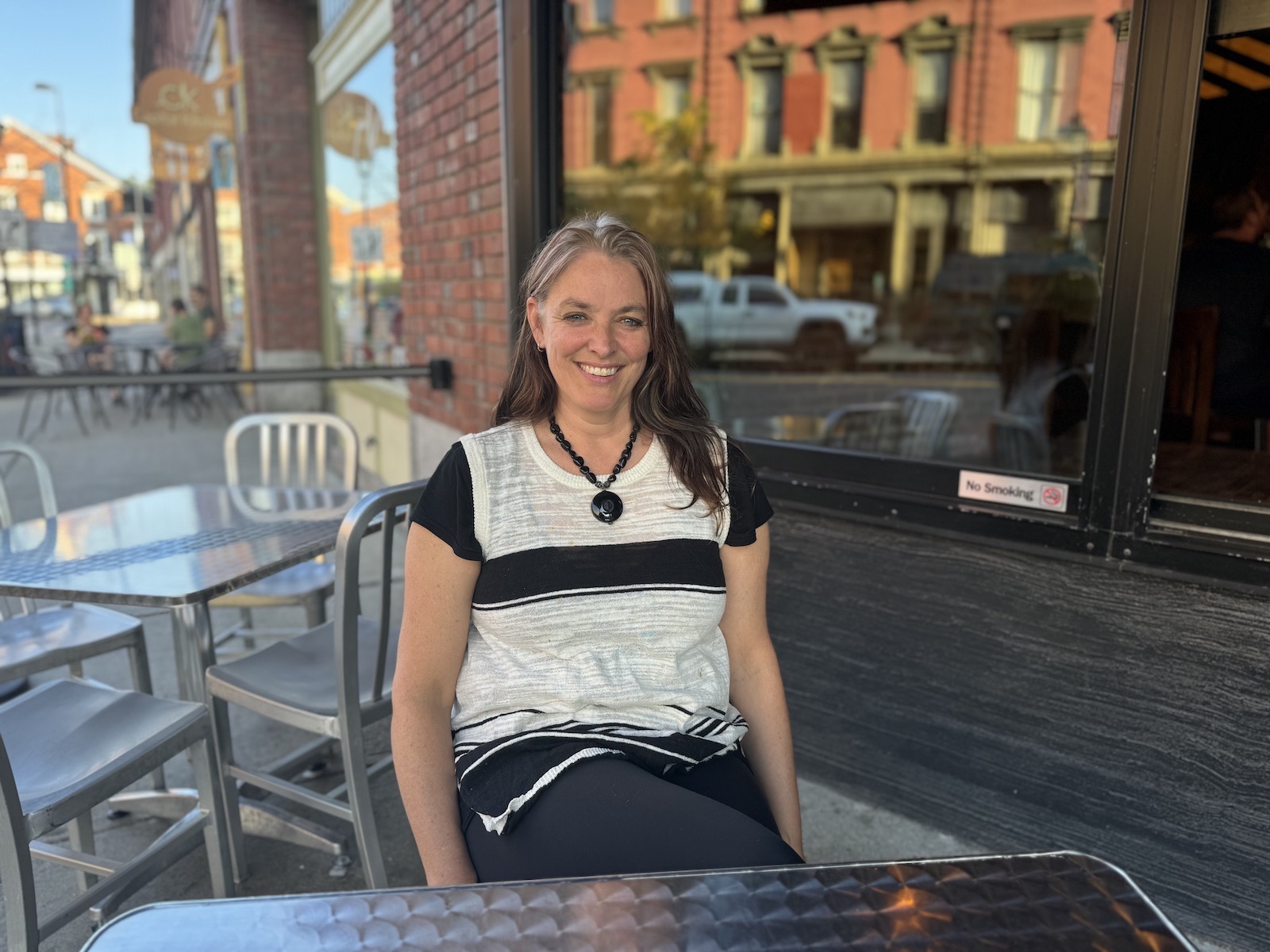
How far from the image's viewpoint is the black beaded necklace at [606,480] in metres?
1.42

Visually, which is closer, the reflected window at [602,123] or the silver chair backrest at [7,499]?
the silver chair backrest at [7,499]

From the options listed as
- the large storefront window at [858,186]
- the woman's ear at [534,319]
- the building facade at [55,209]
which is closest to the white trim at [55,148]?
the building facade at [55,209]

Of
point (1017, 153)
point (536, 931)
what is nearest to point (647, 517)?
point (536, 931)

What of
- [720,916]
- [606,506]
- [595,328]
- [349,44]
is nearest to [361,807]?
[606,506]

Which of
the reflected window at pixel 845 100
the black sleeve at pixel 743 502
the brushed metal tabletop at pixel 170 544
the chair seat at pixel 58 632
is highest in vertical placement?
the reflected window at pixel 845 100

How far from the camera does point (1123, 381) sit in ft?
6.15

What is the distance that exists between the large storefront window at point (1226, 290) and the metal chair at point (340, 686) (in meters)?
2.44

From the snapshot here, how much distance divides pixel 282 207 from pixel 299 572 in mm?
6632

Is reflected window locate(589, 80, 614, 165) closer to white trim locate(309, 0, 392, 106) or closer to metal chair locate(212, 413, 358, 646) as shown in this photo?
white trim locate(309, 0, 392, 106)

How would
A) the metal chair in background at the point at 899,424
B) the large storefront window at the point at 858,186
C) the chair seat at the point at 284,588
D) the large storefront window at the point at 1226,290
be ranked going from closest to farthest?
1. the chair seat at the point at 284,588
2. the large storefront window at the point at 1226,290
3. the metal chair in background at the point at 899,424
4. the large storefront window at the point at 858,186

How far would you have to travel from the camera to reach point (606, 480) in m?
1.46

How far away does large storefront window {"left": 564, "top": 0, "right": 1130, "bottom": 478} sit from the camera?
815 cm

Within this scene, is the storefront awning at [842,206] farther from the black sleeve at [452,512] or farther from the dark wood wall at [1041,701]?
the black sleeve at [452,512]

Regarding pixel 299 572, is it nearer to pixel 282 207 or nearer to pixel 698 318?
pixel 282 207
